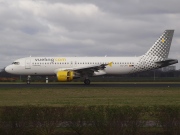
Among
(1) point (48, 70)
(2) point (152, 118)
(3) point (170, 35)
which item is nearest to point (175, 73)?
(3) point (170, 35)

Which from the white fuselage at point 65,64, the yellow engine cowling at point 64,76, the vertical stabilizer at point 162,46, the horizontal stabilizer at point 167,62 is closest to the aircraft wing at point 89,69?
the yellow engine cowling at point 64,76

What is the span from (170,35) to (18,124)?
41308mm

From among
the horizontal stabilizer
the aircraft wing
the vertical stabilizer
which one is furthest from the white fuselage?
the horizontal stabilizer

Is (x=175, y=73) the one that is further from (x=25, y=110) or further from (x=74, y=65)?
(x=25, y=110)

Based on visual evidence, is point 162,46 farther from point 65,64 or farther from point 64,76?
point 64,76

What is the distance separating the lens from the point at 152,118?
1318cm

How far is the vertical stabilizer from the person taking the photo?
1966 inches

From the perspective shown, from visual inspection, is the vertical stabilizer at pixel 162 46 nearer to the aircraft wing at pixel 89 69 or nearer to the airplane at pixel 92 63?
the airplane at pixel 92 63

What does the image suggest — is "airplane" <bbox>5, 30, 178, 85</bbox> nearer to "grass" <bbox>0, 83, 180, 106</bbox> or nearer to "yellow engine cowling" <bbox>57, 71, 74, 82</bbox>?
"yellow engine cowling" <bbox>57, 71, 74, 82</bbox>

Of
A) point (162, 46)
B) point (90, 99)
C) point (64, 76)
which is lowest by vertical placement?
point (90, 99)

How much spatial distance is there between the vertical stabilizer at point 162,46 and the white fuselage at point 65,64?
2.25 m

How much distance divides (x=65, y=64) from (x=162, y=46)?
41.8ft

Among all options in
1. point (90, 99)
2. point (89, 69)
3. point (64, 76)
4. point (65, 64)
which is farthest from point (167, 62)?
point (90, 99)

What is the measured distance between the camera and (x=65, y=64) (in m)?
48.9
